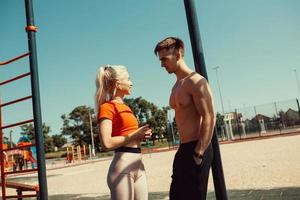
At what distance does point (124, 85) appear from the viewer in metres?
2.21

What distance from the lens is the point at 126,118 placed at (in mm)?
2133

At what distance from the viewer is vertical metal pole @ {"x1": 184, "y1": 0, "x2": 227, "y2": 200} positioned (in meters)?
2.42

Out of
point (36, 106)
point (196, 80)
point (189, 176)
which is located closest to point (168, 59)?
point (196, 80)

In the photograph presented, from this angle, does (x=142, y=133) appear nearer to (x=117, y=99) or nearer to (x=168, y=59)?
(x=117, y=99)

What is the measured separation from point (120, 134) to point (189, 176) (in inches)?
23.2

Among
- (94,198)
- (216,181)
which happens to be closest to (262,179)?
(94,198)

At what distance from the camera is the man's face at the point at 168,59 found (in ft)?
6.72

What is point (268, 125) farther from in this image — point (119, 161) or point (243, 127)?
point (119, 161)

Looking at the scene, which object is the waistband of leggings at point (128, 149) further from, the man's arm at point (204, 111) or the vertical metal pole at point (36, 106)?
the vertical metal pole at point (36, 106)

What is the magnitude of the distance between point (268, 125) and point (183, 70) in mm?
33521

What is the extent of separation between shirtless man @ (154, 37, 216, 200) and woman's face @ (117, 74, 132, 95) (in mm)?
334

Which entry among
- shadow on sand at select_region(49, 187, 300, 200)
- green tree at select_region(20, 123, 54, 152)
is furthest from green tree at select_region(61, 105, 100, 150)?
shadow on sand at select_region(49, 187, 300, 200)

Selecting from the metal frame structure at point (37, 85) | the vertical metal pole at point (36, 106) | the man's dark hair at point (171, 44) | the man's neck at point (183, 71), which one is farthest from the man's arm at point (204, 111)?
the vertical metal pole at point (36, 106)

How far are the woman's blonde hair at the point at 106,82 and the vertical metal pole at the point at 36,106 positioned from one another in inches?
67.9
